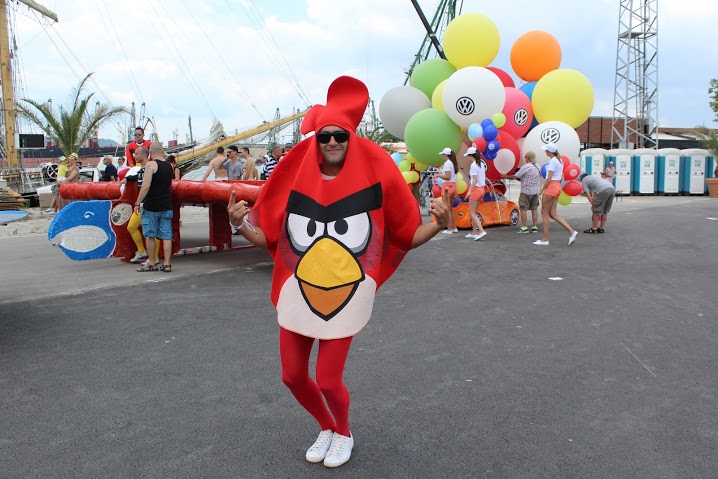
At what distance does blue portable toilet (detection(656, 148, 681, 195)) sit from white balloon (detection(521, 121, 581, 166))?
1578 cm

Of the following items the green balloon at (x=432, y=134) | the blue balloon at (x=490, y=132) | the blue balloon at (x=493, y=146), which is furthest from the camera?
the green balloon at (x=432, y=134)

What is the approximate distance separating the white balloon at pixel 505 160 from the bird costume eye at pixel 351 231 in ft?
30.9

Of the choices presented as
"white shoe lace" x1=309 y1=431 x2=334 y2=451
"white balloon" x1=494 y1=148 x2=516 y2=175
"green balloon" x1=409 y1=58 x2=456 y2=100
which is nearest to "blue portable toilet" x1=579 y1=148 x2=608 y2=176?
"green balloon" x1=409 y1=58 x2=456 y2=100

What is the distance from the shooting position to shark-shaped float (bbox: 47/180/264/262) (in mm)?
7852

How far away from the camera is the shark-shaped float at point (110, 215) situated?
7852 mm

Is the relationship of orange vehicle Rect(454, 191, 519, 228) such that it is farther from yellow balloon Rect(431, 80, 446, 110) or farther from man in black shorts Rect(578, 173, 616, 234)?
yellow balloon Rect(431, 80, 446, 110)

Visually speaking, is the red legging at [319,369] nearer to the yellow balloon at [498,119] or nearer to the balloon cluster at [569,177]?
the balloon cluster at [569,177]

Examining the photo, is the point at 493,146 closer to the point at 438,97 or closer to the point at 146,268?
the point at 438,97

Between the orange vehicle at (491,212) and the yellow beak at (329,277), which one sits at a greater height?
the yellow beak at (329,277)

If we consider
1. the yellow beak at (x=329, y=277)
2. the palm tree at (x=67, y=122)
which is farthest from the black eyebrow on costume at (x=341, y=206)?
the palm tree at (x=67, y=122)

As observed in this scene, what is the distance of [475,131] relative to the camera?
439 inches

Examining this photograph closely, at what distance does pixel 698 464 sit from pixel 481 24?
1060 centimetres

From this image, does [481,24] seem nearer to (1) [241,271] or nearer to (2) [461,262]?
(2) [461,262]

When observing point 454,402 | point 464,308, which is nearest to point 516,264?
point 464,308
